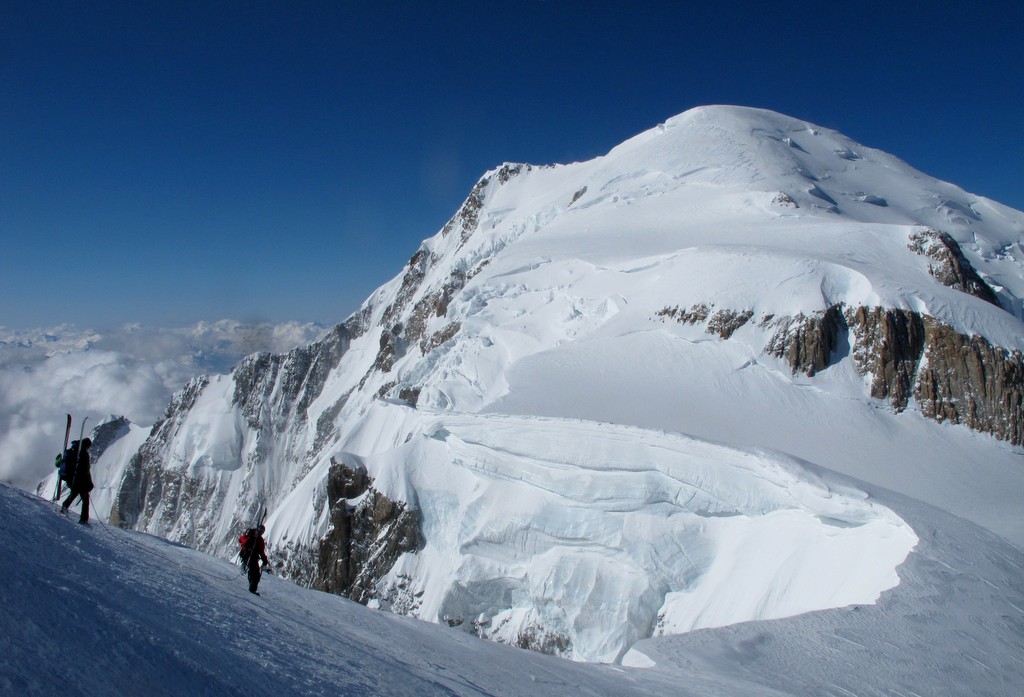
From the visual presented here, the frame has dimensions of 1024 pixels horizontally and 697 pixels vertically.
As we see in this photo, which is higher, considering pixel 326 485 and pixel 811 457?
pixel 811 457

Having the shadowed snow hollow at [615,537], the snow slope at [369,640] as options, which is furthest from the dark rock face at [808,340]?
the snow slope at [369,640]

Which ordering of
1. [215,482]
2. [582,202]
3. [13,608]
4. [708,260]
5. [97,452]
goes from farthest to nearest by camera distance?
[97,452]
[215,482]
[582,202]
[708,260]
[13,608]

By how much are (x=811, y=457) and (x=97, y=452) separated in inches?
4461

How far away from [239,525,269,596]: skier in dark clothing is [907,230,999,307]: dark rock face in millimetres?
27637

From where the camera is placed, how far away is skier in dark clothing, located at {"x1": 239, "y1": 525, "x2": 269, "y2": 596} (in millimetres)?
7270

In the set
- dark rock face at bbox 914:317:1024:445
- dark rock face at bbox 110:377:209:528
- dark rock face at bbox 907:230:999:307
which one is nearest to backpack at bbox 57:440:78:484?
dark rock face at bbox 914:317:1024:445

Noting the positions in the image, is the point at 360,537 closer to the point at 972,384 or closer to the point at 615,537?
the point at 615,537

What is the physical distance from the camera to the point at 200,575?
7.07 m

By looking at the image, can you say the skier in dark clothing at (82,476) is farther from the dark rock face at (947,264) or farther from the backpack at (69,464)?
the dark rock face at (947,264)

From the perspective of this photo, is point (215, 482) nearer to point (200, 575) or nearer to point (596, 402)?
point (596, 402)

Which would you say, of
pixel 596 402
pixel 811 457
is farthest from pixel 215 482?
pixel 811 457

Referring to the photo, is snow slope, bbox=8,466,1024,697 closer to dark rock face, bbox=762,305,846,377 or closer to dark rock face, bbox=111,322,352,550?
dark rock face, bbox=762,305,846,377

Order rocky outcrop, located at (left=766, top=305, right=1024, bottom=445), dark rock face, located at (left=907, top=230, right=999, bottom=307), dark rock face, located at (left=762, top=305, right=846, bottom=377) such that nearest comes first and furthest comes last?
A: rocky outcrop, located at (left=766, top=305, right=1024, bottom=445)
dark rock face, located at (left=762, top=305, right=846, bottom=377)
dark rock face, located at (left=907, top=230, right=999, bottom=307)

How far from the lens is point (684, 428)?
20094 mm
